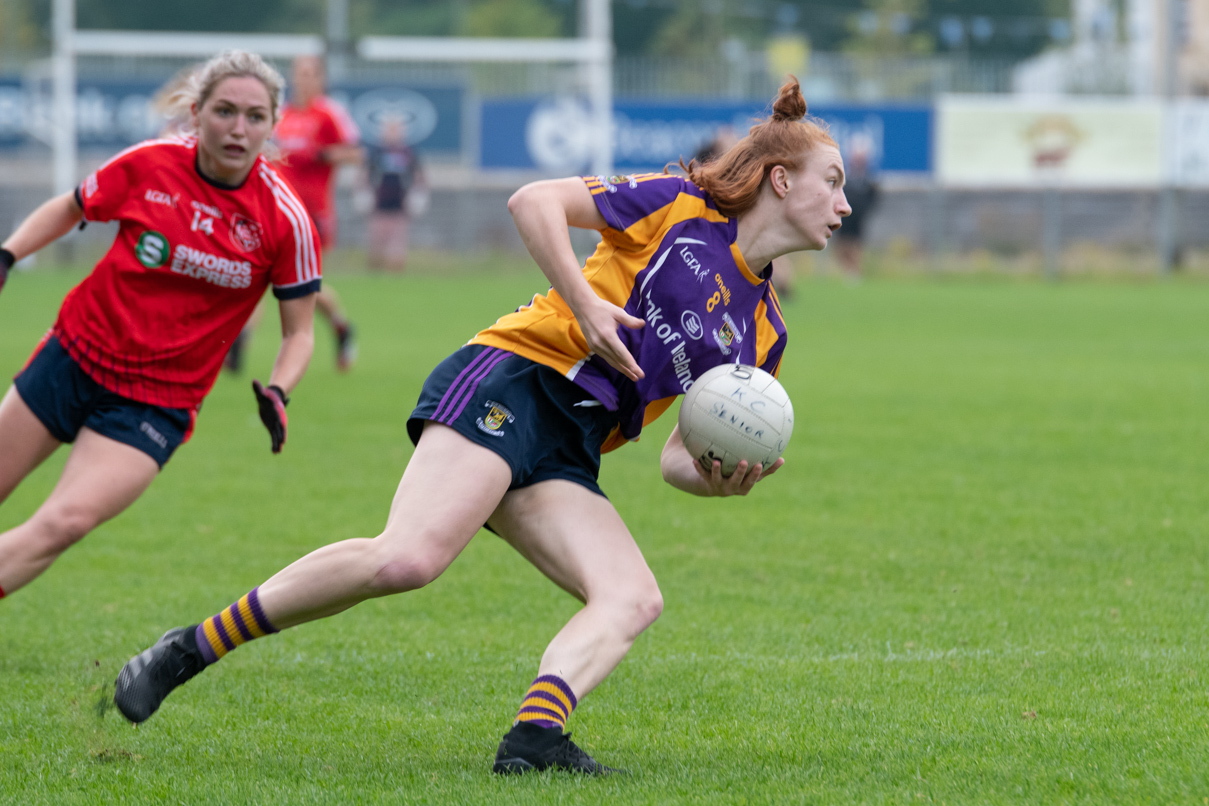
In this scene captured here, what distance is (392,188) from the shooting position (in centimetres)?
2730

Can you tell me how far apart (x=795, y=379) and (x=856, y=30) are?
151 feet

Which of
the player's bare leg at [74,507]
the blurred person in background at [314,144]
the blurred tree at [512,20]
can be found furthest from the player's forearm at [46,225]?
the blurred tree at [512,20]

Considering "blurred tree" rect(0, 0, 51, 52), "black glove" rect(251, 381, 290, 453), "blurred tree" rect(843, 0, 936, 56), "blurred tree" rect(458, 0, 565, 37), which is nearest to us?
"black glove" rect(251, 381, 290, 453)

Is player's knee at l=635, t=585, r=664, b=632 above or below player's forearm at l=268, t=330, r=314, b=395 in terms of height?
below

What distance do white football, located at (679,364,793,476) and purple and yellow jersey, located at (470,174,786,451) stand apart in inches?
3.6

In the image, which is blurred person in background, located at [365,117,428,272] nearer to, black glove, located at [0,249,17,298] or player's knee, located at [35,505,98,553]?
black glove, located at [0,249,17,298]

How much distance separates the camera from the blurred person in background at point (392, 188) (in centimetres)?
2731

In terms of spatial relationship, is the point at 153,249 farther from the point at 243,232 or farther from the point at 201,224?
the point at 243,232

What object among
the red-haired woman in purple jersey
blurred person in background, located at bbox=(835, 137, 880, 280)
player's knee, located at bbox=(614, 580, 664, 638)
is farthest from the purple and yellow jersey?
blurred person in background, located at bbox=(835, 137, 880, 280)

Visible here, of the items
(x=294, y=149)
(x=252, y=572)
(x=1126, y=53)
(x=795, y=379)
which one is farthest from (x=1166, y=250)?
(x=252, y=572)

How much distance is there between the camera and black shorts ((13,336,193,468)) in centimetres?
459

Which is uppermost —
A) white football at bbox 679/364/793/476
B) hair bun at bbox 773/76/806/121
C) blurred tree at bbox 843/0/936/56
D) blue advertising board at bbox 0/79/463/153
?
blurred tree at bbox 843/0/936/56

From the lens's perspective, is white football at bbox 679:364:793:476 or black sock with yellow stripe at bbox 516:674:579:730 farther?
white football at bbox 679:364:793:476

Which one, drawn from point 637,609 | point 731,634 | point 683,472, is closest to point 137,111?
point 731,634
